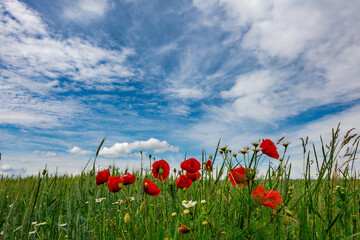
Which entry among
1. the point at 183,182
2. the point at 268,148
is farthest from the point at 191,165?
the point at 268,148

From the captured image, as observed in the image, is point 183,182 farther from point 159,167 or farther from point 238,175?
point 238,175

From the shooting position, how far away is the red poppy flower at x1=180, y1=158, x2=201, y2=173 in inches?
85.4

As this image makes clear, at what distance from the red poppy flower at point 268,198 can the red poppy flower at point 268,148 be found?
0.32m

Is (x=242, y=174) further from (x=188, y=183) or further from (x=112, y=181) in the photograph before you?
(x=112, y=181)

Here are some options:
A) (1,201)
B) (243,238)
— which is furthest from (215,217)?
(1,201)

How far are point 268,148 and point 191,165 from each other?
70 cm

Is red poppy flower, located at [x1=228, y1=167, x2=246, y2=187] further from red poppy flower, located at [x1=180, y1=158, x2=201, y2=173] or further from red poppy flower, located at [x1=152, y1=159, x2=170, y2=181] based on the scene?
red poppy flower, located at [x1=152, y1=159, x2=170, y2=181]

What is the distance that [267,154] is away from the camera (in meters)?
1.98

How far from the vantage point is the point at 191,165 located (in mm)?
2209

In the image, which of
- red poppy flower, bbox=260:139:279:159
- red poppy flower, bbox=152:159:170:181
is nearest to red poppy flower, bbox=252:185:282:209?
red poppy flower, bbox=260:139:279:159

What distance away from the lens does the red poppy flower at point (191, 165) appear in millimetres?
2168

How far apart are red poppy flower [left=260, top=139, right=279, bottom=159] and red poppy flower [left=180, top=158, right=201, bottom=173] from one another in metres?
0.59

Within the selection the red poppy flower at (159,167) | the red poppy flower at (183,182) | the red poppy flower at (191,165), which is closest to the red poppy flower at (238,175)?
the red poppy flower at (191,165)

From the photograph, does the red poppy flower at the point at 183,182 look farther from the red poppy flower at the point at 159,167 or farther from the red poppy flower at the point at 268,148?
the red poppy flower at the point at 268,148
